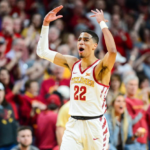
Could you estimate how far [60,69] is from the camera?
32.1ft

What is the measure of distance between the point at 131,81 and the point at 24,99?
2448 mm

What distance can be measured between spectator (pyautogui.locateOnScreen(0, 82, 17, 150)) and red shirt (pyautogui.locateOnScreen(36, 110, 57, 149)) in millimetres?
511

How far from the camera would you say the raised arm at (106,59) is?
5.04 metres

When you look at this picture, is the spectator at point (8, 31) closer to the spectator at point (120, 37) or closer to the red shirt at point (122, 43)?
the red shirt at point (122, 43)

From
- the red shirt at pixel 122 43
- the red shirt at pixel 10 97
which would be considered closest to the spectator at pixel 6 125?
the red shirt at pixel 10 97

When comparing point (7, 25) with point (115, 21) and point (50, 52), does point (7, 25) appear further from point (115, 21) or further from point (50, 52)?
point (50, 52)

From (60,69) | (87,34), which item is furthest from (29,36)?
(87,34)

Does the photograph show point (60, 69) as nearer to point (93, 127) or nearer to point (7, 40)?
point (7, 40)

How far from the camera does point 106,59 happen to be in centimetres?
511

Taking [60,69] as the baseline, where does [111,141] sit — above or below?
below

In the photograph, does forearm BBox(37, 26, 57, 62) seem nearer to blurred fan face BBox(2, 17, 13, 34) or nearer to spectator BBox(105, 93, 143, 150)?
spectator BBox(105, 93, 143, 150)

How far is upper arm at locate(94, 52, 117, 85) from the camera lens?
16.7 feet

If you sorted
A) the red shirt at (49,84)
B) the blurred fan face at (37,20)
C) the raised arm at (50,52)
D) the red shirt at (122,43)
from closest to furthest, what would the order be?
the raised arm at (50,52) → the red shirt at (49,84) → the blurred fan face at (37,20) → the red shirt at (122,43)

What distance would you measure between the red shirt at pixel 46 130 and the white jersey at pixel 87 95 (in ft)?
7.92
